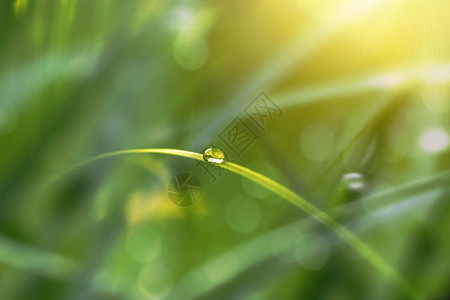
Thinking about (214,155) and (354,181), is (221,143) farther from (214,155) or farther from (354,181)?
(354,181)

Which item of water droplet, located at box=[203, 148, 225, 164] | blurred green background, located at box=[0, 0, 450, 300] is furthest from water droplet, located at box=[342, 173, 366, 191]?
water droplet, located at box=[203, 148, 225, 164]

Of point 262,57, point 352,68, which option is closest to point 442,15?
point 352,68

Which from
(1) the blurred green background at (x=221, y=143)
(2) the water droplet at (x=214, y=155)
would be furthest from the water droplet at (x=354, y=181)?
(2) the water droplet at (x=214, y=155)

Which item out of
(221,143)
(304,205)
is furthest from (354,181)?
(221,143)

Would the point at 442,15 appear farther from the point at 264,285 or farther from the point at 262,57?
the point at 264,285

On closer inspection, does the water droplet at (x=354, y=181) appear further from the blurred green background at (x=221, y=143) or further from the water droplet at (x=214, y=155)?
the water droplet at (x=214, y=155)

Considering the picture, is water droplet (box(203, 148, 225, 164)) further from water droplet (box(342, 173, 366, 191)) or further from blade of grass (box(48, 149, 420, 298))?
water droplet (box(342, 173, 366, 191))

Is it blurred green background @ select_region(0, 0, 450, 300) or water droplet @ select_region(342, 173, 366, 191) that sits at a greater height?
blurred green background @ select_region(0, 0, 450, 300)
